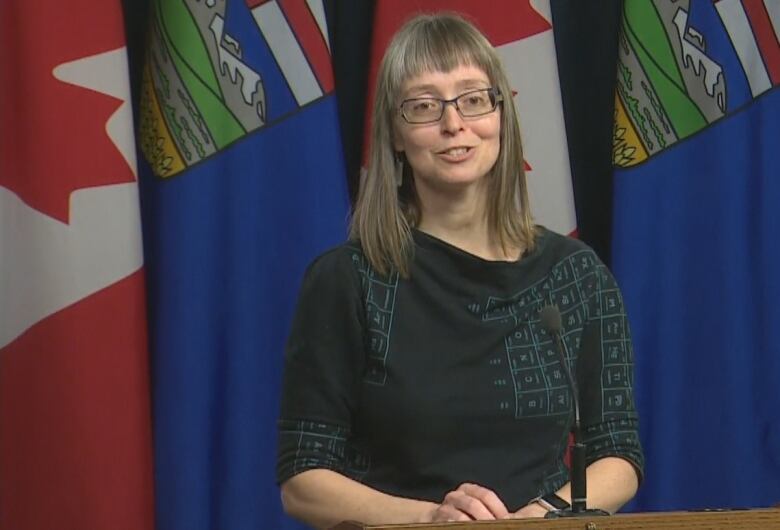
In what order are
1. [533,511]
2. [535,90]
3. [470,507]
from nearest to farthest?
[470,507]
[533,511]
[535,90]

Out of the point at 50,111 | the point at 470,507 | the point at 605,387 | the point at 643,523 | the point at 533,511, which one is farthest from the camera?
the point at 50,111

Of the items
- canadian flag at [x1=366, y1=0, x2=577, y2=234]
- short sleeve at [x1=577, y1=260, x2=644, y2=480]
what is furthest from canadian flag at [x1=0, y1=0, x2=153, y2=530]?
Answer: short sleeve at [x1=577, y1=260, x2=644, y2=480]

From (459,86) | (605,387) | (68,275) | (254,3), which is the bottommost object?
(605,387)

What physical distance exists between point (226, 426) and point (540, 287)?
97 centimetres

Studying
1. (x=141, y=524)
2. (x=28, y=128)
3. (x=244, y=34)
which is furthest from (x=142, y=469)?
(x=244, y=34)

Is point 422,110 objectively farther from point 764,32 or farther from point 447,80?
point 764,32

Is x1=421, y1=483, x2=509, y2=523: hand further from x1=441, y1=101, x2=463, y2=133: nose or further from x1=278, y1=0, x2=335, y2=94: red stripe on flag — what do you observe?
x1=278, y1=0, x2=335, y2=94: red stripe on flag

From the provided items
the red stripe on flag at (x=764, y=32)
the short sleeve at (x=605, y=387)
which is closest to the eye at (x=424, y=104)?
the short sleeve at (x=605, y=387)

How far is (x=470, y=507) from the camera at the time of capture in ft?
5.45

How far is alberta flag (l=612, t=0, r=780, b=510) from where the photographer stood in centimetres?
293

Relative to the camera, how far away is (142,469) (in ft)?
8.75

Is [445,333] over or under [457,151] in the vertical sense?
under

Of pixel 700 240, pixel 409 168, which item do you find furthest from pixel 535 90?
pixel 409 168

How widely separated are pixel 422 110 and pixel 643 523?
865 mm
